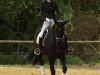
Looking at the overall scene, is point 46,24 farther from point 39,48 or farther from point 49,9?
point 39,48

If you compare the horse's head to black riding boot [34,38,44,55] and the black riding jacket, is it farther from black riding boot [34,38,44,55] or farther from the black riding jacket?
black riding boot [34,38,44,55]

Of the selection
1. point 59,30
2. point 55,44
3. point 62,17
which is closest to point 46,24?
point 55,44

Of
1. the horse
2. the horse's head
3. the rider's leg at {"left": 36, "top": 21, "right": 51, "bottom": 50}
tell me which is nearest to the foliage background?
the rider's leg at {"left": 36, "top": 21, "right": 51, "bottom": 50}

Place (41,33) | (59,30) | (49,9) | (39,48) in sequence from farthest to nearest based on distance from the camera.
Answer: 1. (39,48)
2. (41,33)
3. (49,9)
4. (59,30)

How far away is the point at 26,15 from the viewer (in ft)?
76.4

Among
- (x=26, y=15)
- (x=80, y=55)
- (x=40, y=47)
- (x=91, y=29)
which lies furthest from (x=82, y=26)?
(x=40, y=47)

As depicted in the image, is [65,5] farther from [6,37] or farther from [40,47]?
[40,47]

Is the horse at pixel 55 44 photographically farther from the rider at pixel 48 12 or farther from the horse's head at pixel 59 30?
the rider at pixel 48 12

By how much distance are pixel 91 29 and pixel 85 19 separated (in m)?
1.07

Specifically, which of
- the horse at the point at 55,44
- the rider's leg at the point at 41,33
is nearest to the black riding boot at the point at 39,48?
the rider's leg at the point at 41,33

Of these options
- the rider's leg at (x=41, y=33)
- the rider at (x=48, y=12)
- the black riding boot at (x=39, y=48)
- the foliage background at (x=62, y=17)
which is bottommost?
the foliage background at (x=62, y=17)

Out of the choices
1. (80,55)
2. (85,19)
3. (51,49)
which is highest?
(51,49)

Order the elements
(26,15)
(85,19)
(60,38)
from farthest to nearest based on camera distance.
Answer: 1. (85,19)
2. (26,15)
3. (60,38)

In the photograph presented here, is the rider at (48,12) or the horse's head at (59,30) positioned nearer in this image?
the horse's head at (59,30)
